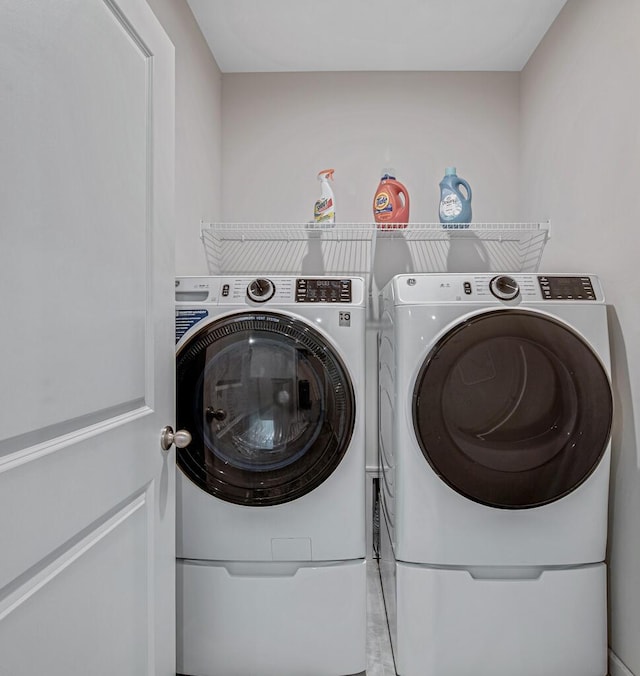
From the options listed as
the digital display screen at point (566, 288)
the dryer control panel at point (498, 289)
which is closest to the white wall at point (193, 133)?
the dryer control panel at point (498, 289)

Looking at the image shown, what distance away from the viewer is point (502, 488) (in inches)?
56.8

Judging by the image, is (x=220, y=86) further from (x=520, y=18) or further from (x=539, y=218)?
(x=539, y=218)

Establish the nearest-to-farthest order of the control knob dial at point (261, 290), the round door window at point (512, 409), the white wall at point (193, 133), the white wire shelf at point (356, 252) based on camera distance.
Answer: the round door window at point (512, 409), the control knob dial at point (261, 290), the white wall at point (193, 133), the white wire shelf at point (356, 252)

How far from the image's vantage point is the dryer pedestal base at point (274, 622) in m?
1.48

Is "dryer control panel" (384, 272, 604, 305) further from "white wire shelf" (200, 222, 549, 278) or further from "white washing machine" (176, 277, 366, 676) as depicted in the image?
"white wire shelf" (200, 222, 549, 278)

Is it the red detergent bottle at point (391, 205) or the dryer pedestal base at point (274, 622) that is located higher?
the red detergent bottle at point (391, 205)

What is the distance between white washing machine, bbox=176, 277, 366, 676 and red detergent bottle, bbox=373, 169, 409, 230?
829 mm

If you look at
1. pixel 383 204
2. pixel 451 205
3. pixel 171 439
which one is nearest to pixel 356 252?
pixel 383 204

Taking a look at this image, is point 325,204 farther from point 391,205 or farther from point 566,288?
point 566,288

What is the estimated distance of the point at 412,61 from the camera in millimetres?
2336

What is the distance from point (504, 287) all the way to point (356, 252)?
3.30 feet

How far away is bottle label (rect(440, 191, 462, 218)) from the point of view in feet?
7.09

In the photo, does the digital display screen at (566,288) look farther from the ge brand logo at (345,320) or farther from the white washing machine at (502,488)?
the ge brand logo at (345,320)

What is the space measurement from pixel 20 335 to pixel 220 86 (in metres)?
2.18
